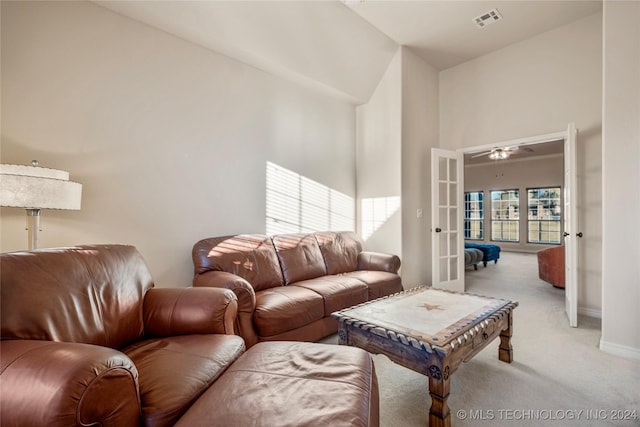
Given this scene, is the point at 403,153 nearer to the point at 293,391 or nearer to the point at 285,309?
the point at 285,309

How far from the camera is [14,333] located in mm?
1066

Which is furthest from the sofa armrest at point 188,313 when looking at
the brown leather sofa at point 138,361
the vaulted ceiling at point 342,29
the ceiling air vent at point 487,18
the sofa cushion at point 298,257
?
the ceiling air vent at point 487,18

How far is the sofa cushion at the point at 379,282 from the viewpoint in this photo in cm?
289

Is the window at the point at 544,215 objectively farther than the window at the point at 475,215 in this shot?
No

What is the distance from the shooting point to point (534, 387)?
1848 millimetres

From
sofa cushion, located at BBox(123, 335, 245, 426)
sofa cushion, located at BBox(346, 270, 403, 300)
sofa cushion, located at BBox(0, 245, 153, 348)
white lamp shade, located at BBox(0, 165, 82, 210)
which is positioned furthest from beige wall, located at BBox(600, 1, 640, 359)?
white lamp shade, located at BBox(0, 165, 82, 210)

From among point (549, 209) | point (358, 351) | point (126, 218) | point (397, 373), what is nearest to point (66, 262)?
point (126, 218)

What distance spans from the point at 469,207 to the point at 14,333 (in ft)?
35.2

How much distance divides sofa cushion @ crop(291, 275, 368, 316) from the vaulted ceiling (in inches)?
94.1

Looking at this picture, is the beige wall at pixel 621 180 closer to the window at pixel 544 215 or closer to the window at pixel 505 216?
the window at pixel 544 215

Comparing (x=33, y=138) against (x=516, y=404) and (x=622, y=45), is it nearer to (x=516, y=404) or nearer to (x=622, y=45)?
(x=516, y=404)

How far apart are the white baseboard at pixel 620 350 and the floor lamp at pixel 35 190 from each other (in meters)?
3.96

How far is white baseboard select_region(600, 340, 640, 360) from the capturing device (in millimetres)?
2198

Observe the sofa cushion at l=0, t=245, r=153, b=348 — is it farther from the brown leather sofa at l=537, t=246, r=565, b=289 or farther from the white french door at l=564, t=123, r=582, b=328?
the brown leather sofa at l=537, t=246, r=565, b=289
